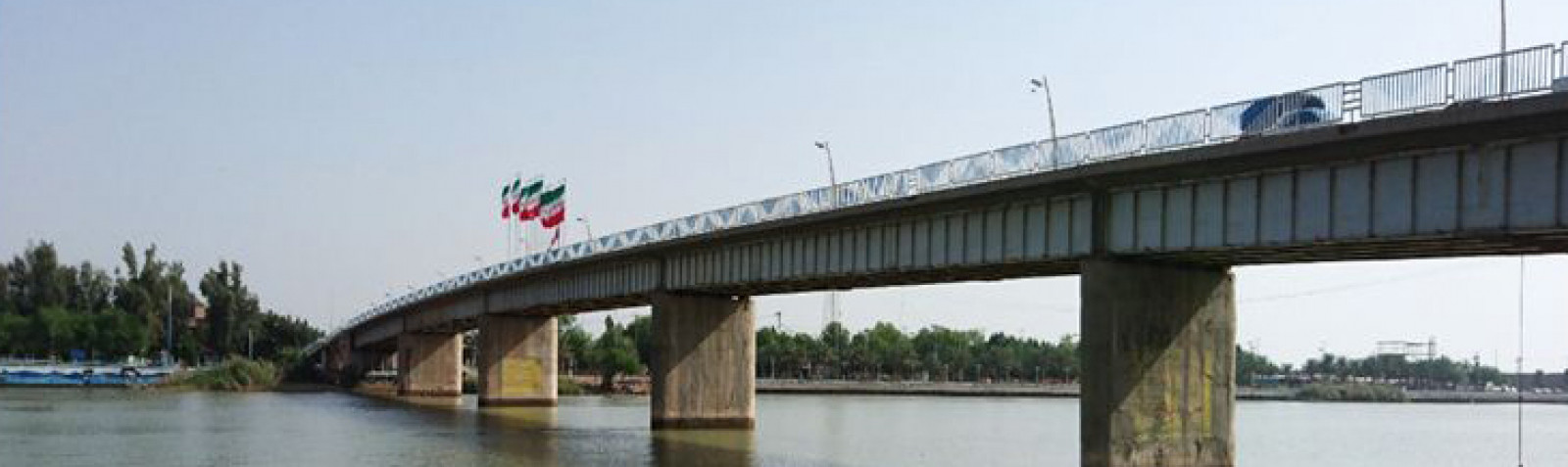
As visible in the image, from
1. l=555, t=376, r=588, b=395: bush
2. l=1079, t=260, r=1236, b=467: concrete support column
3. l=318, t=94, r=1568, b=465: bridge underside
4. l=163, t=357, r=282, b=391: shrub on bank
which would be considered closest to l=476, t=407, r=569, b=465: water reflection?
l=318, t=94, r=1568, b=465: bridge underside

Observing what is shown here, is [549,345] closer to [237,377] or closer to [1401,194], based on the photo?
[237,377]

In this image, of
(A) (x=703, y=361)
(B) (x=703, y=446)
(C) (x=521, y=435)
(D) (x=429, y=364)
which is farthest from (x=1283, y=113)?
(D) (x=429, y=364)

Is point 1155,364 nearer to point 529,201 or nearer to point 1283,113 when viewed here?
point 1283,113

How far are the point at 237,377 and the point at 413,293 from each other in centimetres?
3505

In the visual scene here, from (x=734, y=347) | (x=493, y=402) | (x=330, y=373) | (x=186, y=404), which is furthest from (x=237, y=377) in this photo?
(x=734, y=347)

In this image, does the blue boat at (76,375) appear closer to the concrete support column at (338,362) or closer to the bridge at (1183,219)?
the concrete support column at (338,362)

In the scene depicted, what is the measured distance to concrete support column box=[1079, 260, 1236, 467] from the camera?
44.0 meters

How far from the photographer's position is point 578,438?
74562mm

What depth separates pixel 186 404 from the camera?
114m

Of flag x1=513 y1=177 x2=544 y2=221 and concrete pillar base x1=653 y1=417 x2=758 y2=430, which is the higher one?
flag x1=513 y1=177 x2=544 y2=221

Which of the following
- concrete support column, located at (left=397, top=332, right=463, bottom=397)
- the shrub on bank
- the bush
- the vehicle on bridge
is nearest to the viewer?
the vehicle on bridge

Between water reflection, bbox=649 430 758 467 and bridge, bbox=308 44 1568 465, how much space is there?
21.4 ft

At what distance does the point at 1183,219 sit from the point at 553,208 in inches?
2741

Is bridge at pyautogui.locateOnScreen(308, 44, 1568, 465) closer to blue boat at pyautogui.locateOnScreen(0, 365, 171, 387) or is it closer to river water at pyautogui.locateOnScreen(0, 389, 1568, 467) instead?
river water at pyautogui.locateOnScreen(0, 389, 1568, 467)
